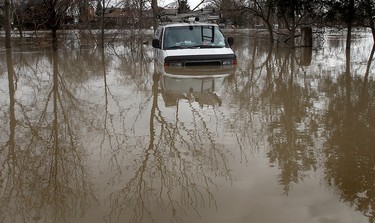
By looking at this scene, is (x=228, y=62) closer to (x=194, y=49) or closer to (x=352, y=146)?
(x=194, y=49)

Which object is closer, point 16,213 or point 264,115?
point 16,213

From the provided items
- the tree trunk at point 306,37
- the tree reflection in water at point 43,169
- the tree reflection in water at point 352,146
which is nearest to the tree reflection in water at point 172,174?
the tree reflection in water at point 43,169

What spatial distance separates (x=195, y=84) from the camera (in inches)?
444

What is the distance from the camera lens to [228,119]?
7.70 metres

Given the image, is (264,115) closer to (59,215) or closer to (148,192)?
(148,192)

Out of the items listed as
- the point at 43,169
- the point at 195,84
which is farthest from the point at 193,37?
the point at 43,169

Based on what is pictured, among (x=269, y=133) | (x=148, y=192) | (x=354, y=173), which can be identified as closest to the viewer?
(x=148, y=192)

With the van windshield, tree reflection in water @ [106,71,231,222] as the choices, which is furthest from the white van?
tree reflection in water @ [106,71,231,222]

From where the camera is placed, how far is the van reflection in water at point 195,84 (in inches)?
373

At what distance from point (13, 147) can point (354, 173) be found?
14.6ft

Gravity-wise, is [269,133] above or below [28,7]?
below

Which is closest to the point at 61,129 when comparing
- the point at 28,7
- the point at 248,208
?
the point at 248,208

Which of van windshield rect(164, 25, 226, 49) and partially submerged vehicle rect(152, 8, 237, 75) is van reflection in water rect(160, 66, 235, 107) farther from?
van windshield rect(164, 25, 226, 49)

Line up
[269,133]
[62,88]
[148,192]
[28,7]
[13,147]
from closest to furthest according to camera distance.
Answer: [148,192]
[13,147]
[269,133]
[62,88]
[28,7]
